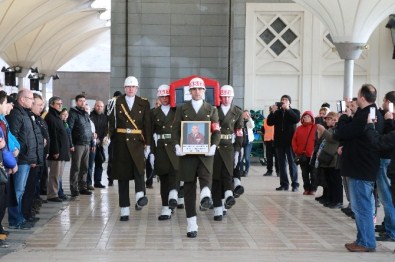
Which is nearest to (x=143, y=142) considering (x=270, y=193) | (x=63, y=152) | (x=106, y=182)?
(x=63, y=152)

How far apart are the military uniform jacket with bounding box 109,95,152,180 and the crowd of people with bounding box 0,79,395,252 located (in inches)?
0.6

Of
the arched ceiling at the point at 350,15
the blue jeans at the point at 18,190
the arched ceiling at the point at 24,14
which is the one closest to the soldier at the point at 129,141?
the blue jeans at the point at 18,190

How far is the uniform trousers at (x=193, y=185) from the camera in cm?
1035

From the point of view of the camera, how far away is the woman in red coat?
15.5 meters

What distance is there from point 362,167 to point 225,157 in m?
3.08

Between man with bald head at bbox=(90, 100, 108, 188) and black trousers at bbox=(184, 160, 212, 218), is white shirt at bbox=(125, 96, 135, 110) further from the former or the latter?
man with bald head at bbox=(90, 100, 108, 188)

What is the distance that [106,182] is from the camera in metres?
18.6

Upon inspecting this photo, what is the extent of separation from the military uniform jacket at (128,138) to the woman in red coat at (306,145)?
4380mm

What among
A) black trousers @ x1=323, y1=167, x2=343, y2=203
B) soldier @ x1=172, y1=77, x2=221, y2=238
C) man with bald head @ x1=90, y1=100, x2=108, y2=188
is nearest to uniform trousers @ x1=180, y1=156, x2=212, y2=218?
soldier @ x1=172, y1=77, x2=221, y2=238

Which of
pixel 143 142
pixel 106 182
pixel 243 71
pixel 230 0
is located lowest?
pixel 106 182

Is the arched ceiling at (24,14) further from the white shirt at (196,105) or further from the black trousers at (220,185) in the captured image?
the white shirt at (196,105)

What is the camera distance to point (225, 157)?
39.5 feet

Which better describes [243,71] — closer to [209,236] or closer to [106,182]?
[106,182]

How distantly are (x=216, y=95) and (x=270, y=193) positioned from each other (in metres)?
3.94
